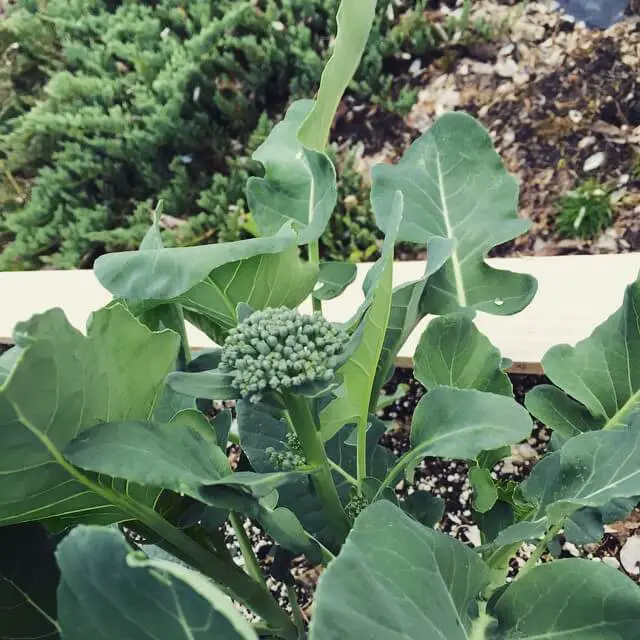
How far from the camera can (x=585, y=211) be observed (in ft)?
3.83

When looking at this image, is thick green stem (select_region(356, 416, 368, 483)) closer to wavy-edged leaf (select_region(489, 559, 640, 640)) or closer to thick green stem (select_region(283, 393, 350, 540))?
thick green stem (select_region(283, 393, 350, 540))

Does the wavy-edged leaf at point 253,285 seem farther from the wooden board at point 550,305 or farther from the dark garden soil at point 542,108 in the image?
the dark garden soil at point 542,108

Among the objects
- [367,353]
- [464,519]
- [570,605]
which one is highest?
[367,353]

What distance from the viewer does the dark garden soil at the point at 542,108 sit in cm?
120

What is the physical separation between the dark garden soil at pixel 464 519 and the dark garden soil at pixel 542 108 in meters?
0.43

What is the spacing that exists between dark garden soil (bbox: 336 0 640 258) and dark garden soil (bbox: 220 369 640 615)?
0.43m

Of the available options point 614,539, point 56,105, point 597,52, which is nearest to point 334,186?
point 614,539

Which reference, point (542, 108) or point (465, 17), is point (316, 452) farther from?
point (465, 17)

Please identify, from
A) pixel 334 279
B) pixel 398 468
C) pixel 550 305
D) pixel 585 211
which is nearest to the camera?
pixel 398 468

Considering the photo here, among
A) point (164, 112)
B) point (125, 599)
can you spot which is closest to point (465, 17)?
point (164, 112)

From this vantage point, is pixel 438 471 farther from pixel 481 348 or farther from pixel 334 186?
pixel 334 186

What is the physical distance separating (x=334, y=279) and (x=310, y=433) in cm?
21

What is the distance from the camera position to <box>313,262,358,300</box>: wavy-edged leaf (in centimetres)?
62

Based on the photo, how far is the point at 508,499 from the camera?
0.58 metres
